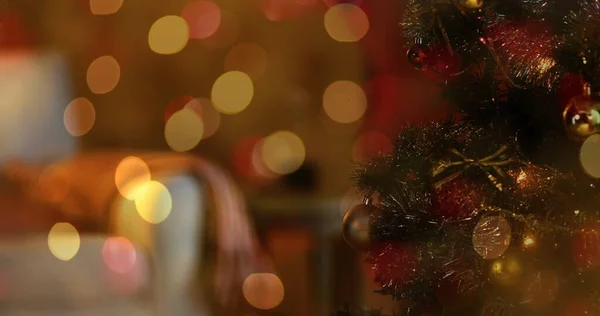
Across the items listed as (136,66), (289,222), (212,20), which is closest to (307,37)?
(212,20)

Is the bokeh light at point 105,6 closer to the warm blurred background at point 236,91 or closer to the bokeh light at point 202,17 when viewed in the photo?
the warm blurred background at point 236,91

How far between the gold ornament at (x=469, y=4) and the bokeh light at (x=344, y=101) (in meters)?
1.89

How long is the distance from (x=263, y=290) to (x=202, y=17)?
1289mm

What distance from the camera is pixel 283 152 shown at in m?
2.64

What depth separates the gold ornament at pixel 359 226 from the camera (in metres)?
0.74

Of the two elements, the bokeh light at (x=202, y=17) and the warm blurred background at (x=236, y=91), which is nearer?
the warm blurred background at (x=236, y=91)

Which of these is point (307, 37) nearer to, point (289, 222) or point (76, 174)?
point (289, 222)

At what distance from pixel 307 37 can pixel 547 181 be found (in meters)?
2.09

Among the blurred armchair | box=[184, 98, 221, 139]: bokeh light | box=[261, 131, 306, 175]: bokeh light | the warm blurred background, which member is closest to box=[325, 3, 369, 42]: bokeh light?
the warm blurred background

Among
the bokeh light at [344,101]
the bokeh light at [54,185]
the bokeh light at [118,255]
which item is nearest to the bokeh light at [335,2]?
the bokeh light at [344,101]

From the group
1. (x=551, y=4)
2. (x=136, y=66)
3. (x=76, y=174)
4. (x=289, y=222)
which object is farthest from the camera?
(x=136, y=66)

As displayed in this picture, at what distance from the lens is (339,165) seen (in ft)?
8.73

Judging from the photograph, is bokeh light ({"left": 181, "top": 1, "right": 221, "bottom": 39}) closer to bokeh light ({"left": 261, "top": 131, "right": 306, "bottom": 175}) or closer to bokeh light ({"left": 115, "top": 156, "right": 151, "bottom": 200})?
bokeh light ({"left": 261, "top": 131, "right": 306, "bottom": 175})

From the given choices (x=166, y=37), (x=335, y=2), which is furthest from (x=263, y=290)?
(x=166, y=37)
